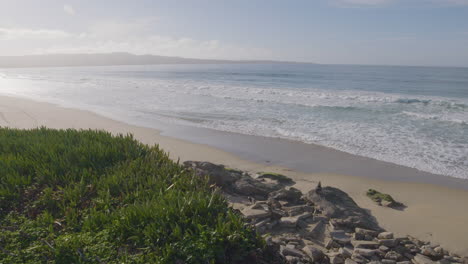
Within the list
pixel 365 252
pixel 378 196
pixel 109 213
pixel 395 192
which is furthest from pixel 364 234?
pixel 109 213

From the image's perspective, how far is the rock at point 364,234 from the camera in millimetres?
5055

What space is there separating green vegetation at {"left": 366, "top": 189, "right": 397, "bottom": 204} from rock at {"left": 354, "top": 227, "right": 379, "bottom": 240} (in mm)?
1809

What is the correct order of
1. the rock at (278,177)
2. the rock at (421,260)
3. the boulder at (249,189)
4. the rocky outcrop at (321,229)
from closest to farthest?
the rocky outcrop at (321,229)
the rock at (421,260)
the boulder at (249,189)
the rock at (278,177)

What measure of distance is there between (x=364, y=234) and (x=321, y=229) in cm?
62

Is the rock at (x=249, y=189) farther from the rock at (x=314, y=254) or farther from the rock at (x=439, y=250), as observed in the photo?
the rock at (x=439, y=250)

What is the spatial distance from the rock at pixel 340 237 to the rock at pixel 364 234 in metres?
0.13

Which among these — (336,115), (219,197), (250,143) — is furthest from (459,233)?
(336,115)

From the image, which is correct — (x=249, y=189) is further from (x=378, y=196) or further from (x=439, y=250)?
(x=439, y=250)

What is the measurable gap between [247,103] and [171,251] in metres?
20.0

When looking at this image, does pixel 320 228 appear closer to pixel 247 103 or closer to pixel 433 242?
pixel 433 242

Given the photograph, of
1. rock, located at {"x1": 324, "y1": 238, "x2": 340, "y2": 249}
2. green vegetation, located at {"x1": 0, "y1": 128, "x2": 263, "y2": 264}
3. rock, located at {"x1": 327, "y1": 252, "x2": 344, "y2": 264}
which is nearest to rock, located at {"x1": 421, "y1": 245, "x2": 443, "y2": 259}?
rock, located at {"x1": 324, "y1": 238, "x2": 340, "y2": 249}

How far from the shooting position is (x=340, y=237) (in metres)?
5.02

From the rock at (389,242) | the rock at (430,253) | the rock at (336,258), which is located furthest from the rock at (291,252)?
the rock at (430,253)

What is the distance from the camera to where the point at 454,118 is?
56.3 ft
